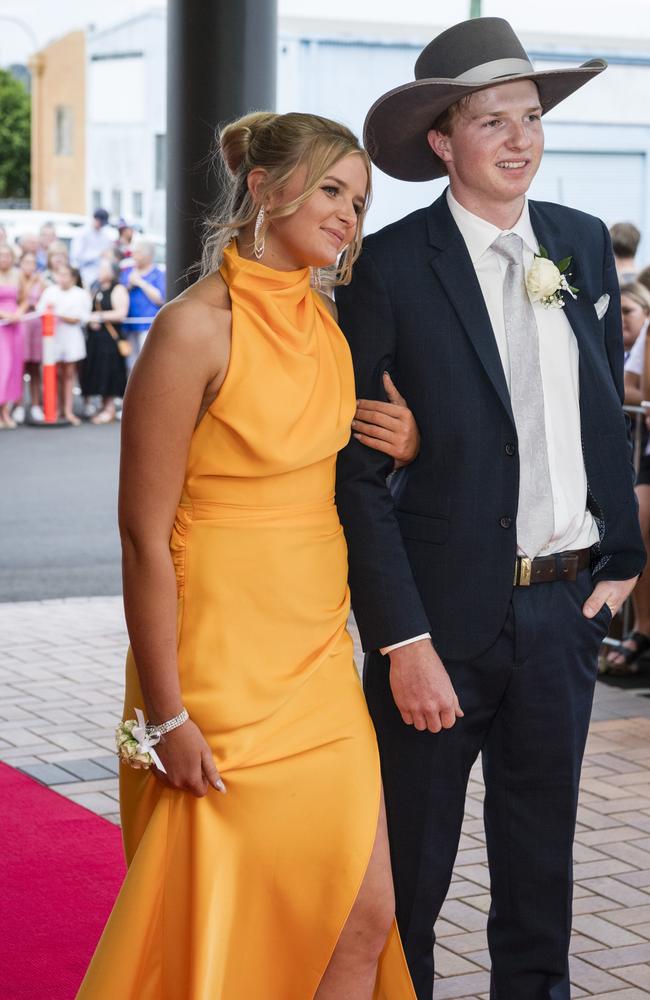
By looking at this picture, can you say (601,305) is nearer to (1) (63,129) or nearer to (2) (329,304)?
(2) (329,304)

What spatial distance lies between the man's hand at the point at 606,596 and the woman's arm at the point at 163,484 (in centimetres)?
86

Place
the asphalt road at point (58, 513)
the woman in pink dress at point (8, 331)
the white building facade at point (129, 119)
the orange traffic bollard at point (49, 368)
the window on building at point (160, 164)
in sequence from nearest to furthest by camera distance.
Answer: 1. the asphalt road at point (58, 513)
2. the woman in pink dress at point (8, 331)
3. the orange traffic bollard at point (49, 368)
4. the white building facade at point (129, 119)
5. the window on building at point (160, 164)

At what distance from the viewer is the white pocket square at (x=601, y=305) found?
317cm

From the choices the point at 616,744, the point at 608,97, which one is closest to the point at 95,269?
the point at 608,97

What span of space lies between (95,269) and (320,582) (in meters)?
18.3

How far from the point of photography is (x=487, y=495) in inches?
118

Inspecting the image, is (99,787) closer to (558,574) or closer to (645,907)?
(645,907)

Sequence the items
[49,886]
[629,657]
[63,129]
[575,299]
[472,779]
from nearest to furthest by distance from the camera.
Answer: [575,299], [49,886], [472,779], [629,657], [63,129]

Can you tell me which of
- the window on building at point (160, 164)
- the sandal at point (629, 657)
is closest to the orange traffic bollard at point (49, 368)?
the sandal at point (629, 657)

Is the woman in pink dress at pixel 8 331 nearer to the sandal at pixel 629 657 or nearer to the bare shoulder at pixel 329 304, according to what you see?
the sandal at pixel 629 657

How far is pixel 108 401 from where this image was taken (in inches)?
709

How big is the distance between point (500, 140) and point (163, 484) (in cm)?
97

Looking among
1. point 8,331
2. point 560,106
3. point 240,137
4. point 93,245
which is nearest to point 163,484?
point 240,137

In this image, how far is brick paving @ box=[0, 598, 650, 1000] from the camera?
400 cm
